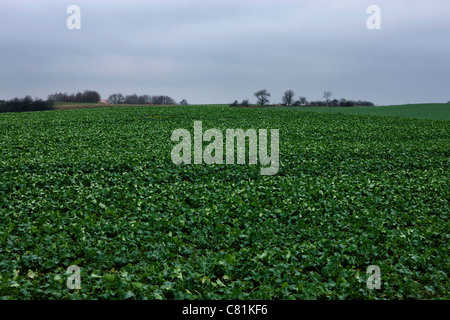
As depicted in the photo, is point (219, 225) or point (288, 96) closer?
point (219, 225)

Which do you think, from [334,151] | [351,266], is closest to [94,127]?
[334,151]

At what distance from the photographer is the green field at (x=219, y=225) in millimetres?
7074

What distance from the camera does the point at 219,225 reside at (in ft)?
33.6

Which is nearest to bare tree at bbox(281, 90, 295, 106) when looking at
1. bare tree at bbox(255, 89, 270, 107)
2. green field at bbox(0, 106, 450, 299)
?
bare tree at bbox(255, 89, 270, 107)

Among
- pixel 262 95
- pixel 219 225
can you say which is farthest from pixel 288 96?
pixel 219 225

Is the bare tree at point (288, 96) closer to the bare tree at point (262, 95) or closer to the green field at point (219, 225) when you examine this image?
the bare tree at point (262, 95)

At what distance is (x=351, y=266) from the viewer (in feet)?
27.5

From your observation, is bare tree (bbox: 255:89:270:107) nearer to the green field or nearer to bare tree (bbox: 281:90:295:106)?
bare tree (bbox: 281:90:295:106)

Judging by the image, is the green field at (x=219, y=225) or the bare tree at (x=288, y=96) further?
the bare tree at (x=288, y=96)

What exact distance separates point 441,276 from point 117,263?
24.7 ft

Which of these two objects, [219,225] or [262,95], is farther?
[262,95]

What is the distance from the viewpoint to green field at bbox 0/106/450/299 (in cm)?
707

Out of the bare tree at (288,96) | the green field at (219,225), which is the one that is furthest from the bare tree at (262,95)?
the green field at (219,225)

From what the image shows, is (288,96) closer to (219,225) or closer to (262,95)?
(262,95)
